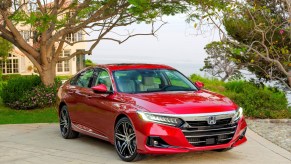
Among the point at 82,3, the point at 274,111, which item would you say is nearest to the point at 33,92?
the point at 82,3

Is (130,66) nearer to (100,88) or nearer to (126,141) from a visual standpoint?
(100,88)

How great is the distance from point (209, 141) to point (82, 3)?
11038 mm

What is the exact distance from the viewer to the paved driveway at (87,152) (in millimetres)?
8781

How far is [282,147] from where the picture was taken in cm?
1038

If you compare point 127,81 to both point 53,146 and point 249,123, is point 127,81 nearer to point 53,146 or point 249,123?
point 53,146

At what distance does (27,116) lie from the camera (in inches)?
661

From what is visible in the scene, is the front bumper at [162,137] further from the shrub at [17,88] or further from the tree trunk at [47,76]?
the shrub at [17,88]

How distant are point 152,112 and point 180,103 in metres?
0.53

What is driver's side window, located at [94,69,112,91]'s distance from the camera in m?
9.63

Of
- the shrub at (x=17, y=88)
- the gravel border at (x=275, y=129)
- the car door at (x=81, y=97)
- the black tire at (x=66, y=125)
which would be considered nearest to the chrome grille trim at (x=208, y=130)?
the gravel border at (x=275, y=129)

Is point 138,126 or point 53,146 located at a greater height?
point 138,126

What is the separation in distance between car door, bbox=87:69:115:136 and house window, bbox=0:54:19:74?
153 feet

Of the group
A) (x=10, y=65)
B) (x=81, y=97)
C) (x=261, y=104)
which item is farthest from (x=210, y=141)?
(x=10, y=65)

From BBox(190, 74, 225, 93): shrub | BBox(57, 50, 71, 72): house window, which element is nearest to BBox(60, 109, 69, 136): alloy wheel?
BBox(190, 74, 225, 93): shrub
